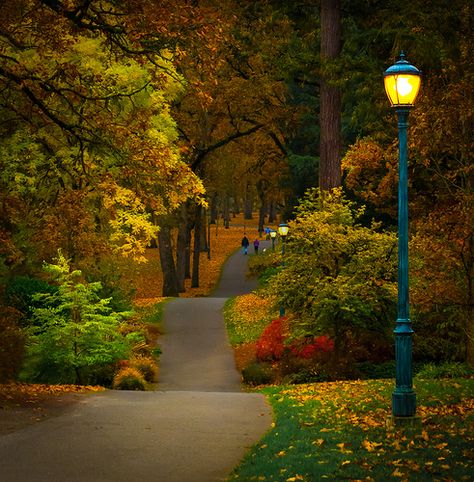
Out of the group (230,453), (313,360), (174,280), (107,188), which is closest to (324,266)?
(313,360)

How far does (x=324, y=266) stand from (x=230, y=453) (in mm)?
11391

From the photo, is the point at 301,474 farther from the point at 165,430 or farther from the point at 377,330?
the point at 377,330

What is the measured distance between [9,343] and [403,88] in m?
8.25

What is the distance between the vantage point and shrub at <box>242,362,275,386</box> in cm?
2302

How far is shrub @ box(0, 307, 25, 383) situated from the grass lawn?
4.86 m

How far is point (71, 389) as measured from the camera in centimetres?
1708

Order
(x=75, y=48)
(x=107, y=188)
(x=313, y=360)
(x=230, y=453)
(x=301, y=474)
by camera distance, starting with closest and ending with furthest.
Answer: (x=301, y=474) < (x=230, y=453) < (x=107, y=188) < (x=313, y=360) < (x=75, y=48)

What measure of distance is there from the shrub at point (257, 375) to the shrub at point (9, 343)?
8661 mm

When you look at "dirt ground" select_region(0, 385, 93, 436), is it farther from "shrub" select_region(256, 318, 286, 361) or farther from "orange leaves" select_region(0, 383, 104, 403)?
"shrub" select_region(256, 318, 286, 361)

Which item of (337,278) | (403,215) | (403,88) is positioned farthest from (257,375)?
(403,88)

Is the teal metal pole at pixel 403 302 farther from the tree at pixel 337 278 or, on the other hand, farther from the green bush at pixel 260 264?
the green bush at pixel 260 264

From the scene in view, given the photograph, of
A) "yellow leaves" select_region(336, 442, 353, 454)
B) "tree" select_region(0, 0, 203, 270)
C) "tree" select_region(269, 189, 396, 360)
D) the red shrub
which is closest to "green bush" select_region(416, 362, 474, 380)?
"tree" select_region(269, 189, 396, 360)

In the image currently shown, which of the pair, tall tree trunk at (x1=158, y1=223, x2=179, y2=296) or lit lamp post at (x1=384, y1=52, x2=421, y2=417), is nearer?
lit lamp post at (x1=384, y1=52, x2=421, y2=417)

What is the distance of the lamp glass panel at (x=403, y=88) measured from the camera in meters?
11.4
